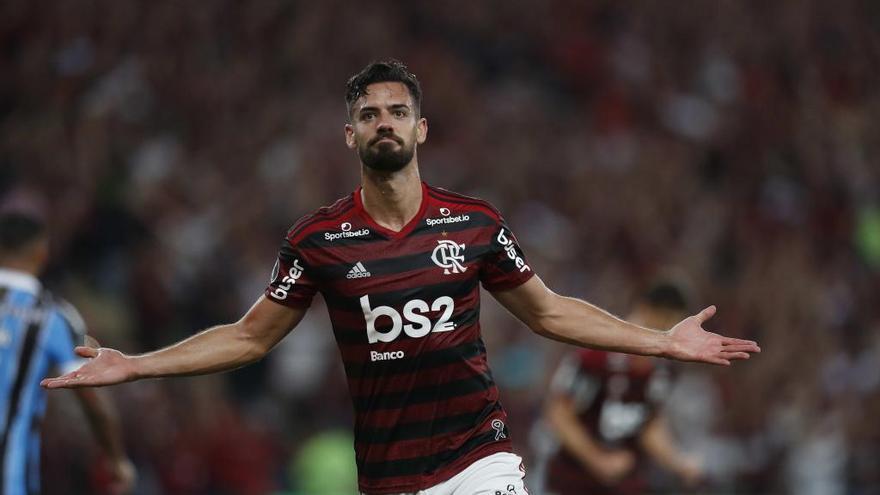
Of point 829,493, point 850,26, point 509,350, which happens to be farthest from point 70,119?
point 850,26

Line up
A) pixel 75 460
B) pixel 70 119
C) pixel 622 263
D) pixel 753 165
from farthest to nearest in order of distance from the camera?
pixel 753 165 → pixel 622 263 → pixel 70 119 → pixel 75 460

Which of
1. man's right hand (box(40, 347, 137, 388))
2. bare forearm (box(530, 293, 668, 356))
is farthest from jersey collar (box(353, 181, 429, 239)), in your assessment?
man's right hand (box(40, 347, 137, 388))

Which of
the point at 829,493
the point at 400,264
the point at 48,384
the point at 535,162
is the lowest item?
the point at 829,493

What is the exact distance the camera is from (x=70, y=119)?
1351cm

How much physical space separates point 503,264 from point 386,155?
0.69 metres

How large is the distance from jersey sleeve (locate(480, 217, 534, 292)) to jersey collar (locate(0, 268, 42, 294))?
8.72 feet

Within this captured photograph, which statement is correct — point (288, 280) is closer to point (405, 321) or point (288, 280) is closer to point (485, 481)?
point (405, 321)

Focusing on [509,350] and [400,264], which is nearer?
[400,264]

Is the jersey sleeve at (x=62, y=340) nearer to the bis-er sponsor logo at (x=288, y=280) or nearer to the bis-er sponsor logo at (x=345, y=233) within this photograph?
the bis-er sponsor logo at (x=288, y=280)

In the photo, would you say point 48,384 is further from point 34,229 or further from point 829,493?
point 829,493

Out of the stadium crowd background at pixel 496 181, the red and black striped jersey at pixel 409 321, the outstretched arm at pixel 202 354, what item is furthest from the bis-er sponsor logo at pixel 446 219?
the stadium crowd background at pixel 496 181

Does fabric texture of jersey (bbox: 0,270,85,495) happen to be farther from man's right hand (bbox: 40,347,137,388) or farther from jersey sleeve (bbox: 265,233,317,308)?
jersey sleeve (bbox: 265,233,317,308)

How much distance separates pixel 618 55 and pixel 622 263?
3.54 metres

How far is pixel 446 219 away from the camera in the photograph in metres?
6.02
